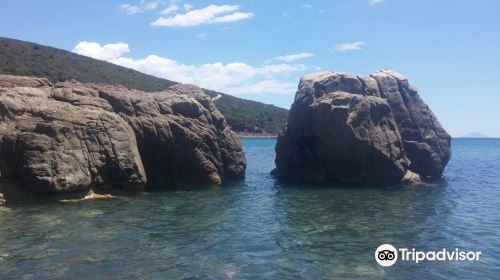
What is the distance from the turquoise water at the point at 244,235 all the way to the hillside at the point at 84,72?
66.0m

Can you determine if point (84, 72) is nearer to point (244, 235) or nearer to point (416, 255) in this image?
point (244, 235)

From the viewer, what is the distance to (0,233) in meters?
16.2

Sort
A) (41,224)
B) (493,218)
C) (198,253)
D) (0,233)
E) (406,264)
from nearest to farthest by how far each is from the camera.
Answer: (406,264) < (198,253) < (0,233) < (41,224) < (493,218)

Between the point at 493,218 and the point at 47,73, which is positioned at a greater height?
the point at 47,73

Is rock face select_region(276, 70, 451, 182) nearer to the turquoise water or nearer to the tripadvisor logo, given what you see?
the turquoise water

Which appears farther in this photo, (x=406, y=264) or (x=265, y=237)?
(x=265, y=237)

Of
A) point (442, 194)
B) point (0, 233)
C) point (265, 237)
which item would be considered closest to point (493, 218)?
point (442, 194)

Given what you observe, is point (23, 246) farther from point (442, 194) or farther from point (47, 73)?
point (47, 73)

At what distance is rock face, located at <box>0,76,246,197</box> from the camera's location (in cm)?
2212

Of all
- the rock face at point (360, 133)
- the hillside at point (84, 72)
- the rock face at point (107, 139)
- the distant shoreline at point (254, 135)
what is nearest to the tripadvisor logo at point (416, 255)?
the rock face at point (107, 139)

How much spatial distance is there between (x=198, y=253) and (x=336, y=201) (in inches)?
466

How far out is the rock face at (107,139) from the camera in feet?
72.6

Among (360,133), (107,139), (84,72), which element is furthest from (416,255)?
(84,72)

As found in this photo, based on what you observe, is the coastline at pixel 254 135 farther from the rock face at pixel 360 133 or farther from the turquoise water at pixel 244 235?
the turquoise water at pixel 244 235
